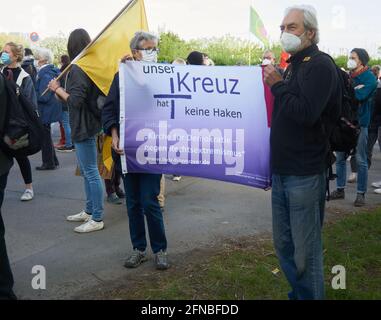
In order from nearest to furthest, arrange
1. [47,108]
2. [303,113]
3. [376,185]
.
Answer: [303,113]
[376,185]
[47,108]

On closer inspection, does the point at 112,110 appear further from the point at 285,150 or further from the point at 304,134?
the point at 304,134

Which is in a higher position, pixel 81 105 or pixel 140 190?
pixel 81 105

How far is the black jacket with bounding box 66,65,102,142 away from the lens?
501 centimetres

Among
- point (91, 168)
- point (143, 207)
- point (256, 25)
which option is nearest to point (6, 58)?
point (91, 168)

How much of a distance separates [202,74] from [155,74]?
0.42 metres

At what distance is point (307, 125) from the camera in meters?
2.88

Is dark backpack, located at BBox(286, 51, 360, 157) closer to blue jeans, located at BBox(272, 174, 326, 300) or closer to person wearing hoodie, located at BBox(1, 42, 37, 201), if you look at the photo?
blue jeans, located at BBox(272, 174, 326, 300)

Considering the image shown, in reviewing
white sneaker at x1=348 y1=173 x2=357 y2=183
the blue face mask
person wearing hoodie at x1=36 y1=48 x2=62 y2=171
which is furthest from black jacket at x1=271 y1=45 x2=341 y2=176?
person wearing hoodie at x1=36 y1=48 x2=62 y2=171

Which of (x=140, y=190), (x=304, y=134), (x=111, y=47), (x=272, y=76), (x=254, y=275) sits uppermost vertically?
(x=111, y=47)

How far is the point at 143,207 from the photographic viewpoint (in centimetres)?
425

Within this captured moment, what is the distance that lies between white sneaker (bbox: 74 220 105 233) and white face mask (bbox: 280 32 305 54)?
3219 millimetres

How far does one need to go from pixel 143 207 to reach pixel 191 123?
86 centimetres

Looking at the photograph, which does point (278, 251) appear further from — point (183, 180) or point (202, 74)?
point (183, 180)
